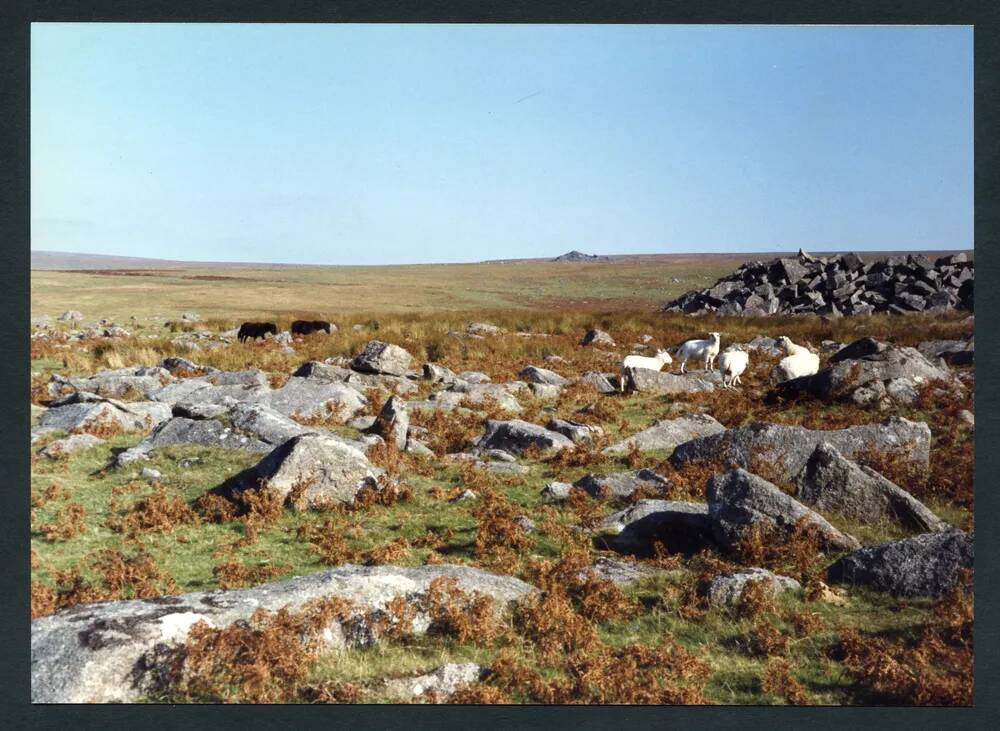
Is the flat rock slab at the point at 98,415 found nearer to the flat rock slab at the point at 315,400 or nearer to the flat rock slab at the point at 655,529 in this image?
the flat rock slab at the point at 315,400

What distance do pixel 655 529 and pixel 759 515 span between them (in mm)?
1535

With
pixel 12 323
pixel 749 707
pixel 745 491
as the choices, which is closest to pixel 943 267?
pixel 745 491

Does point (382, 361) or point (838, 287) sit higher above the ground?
point (838, 287)

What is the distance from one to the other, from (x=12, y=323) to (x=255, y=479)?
4.05m

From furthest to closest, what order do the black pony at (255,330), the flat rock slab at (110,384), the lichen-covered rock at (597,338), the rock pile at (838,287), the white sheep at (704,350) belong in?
the rock pile at (838,287) < the black pony at (255,330) < the lichen-covered rock at (597,338) < the white sheep at (704,350) < the flat rock slab at (110,384)

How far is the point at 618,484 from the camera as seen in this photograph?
12305 millimetres

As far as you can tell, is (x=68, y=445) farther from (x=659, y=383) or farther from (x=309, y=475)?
(x=659, y=383)

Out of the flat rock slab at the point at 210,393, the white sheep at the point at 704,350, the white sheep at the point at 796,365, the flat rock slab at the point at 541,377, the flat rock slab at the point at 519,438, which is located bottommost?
the flat rock slab at the point at 519,438

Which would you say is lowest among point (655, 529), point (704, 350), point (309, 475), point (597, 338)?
point (655, 529)

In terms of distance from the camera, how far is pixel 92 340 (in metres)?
28.1

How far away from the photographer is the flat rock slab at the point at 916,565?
8.42 metres

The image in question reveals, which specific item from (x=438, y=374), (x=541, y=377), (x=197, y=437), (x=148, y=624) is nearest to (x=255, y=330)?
(x=438, y=374)

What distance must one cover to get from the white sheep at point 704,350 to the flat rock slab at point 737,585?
49.6ft

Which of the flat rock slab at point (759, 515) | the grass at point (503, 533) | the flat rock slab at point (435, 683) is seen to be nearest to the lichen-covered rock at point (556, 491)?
the grass at point (503, 533)
